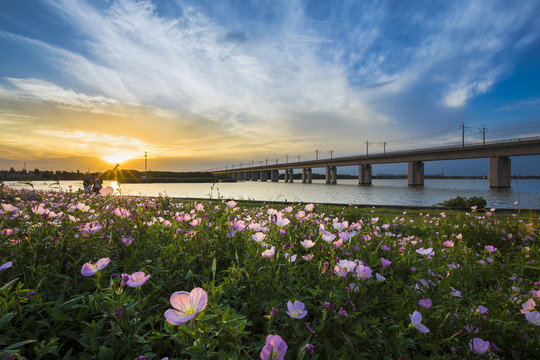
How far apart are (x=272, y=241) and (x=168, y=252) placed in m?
0.78

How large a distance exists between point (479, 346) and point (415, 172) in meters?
62.2

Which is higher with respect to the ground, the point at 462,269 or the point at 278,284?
the point at 278,284

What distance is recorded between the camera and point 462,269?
7.86 ft

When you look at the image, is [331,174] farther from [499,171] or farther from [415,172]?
[499,171]

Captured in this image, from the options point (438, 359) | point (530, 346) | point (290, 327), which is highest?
point (290, 327)

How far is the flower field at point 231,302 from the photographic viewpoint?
1058 millimetres

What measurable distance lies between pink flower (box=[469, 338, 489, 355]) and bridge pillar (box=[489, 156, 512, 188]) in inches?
2195

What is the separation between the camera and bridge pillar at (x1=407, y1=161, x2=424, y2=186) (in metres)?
55.5

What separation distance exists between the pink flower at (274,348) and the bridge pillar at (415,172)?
6191cm

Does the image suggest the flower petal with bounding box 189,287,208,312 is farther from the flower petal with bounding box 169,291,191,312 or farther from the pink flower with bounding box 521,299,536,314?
the pink flower with bounding box 521,299,536,314

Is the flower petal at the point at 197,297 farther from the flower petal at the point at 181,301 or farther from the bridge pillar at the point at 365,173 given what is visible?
the bridge pillar at the point at 365,173

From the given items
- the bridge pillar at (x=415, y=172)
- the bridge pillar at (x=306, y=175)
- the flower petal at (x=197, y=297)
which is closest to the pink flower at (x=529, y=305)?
the flower petal at (x=197, y=297)

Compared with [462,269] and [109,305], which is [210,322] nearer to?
[109,305]

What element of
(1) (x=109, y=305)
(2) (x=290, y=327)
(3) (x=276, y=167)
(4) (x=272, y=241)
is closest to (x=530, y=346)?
(2) (x=290, y=327)
